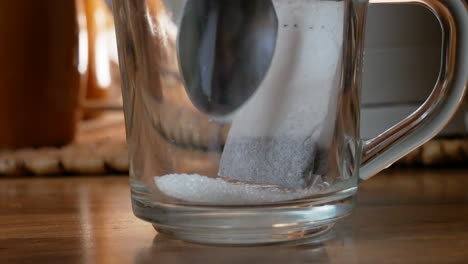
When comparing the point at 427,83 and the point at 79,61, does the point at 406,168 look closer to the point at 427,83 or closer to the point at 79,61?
the point at 427,83

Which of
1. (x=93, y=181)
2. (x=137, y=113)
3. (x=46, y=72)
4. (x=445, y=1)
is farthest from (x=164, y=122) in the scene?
(x=46, y=72)

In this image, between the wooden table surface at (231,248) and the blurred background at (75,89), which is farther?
the blurred background at (75,89)

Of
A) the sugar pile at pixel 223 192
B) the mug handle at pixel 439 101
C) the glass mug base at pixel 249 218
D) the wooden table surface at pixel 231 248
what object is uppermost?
the mug handle at pixel 439 101

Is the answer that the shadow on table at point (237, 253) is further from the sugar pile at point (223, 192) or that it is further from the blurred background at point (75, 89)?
the blurred background at point (75, 89)

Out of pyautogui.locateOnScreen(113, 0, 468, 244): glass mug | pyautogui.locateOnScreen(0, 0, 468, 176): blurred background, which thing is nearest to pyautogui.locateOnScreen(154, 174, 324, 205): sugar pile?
pyautogui.locateOnScreen(113, 0, 468, 244): glass mug

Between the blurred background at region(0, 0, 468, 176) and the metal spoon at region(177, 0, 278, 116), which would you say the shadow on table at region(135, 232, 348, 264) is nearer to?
the metal spoon at region(177, 0, 278, 116)

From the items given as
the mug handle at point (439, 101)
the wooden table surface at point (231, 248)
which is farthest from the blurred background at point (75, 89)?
the mug handle at point (439, 101)

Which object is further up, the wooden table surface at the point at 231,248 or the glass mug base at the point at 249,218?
the glass mug base at the point at 249,218
